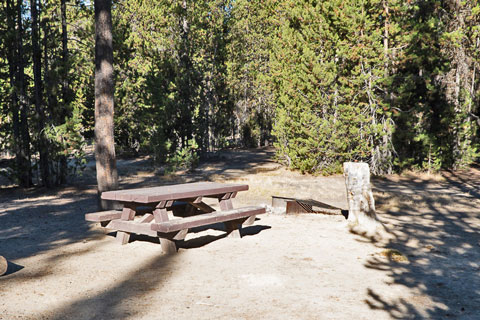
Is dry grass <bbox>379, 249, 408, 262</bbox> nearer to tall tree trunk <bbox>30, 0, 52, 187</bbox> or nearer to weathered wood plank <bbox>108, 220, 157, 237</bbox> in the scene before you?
weathered wood plank <bbox>108, 220, 157, 237</bbox>

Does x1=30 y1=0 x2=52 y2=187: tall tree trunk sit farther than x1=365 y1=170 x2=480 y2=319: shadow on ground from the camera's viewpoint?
Yes

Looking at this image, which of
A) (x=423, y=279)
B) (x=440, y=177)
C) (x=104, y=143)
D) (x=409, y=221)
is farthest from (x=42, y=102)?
(x=440, y=177)

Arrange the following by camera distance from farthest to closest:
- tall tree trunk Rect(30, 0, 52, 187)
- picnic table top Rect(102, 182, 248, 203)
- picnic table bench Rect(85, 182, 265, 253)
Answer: tall tree trunk Rect(30, 0, 52, 187)
picnic table bench Rect(85, 182, 265, 253)
picnic table top Rect(102, 182, 248, 203)

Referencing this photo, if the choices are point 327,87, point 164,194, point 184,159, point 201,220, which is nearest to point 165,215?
point 164,194

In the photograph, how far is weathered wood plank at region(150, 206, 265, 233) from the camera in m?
5.65

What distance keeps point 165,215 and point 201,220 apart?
0.53m

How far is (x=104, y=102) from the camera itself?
8.47 m

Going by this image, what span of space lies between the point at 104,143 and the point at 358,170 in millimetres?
5072

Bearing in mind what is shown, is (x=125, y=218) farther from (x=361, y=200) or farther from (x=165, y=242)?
(x=361, y=200)

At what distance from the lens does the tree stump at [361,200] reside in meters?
7.82

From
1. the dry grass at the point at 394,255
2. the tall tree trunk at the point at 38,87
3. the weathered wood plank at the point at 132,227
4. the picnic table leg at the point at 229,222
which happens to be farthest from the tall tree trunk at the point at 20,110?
the dry grass at the point at 394,255

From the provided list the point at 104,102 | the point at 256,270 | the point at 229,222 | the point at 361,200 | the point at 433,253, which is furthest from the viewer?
the point at 104,102

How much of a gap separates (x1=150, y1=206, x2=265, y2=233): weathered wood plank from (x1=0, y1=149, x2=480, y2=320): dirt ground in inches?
19.4

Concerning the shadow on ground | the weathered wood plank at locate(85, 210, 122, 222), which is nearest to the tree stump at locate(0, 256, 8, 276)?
the weathered wood plank at locate(85, 210, 122, 222)
